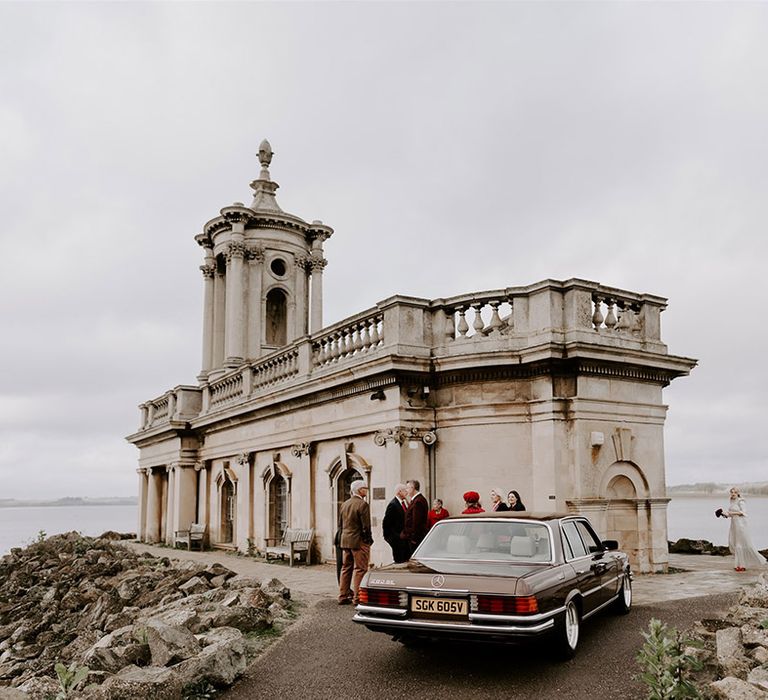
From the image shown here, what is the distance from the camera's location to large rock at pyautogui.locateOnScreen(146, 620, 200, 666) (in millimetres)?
8477

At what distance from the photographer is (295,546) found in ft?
60.3

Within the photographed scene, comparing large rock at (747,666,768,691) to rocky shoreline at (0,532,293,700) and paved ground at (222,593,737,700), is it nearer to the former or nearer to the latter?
paved ground at (222,593,737,700)

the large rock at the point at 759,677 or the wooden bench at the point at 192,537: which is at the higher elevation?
the large rock at the point at 759,677

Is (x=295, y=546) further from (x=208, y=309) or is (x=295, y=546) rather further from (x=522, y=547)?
(x=208, y=309)

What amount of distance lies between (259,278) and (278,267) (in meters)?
1.12

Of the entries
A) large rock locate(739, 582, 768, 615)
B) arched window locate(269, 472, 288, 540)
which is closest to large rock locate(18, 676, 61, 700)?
large rock locate(739, 582, 768, 615)

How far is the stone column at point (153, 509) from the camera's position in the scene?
30.2m

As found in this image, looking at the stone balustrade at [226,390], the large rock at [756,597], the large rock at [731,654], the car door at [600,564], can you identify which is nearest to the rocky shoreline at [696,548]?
the large rock at [756,597]

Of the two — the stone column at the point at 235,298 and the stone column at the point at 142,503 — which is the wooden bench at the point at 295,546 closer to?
the stone column at the point at 235,298

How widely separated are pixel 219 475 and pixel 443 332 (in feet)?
40.4

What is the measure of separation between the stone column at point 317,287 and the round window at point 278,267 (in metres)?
1.07

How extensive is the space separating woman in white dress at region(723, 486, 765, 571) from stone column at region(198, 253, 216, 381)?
1877 centimetres

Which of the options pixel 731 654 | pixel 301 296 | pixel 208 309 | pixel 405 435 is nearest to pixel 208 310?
pixel 208 309

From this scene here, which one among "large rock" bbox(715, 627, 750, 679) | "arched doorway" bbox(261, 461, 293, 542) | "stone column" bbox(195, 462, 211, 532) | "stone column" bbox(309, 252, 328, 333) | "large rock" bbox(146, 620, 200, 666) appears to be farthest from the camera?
"stone column" bbox(309, 252, 328, 333)
